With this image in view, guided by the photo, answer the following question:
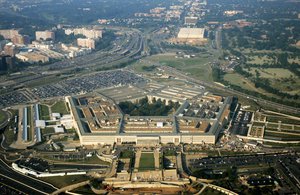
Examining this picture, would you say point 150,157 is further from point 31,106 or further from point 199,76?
point 199,76

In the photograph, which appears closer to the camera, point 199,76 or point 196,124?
point 196,124

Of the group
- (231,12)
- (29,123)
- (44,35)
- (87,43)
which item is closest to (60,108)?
(29,123)

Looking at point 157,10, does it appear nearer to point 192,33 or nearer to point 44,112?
point 192,33

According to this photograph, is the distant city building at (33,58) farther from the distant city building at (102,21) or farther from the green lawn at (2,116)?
the distant city building at (102,21)

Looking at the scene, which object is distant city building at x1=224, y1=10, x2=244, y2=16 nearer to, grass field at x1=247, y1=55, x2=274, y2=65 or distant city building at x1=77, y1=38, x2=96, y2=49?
grass field at x1=247, y1=55, x2=274, y2=65

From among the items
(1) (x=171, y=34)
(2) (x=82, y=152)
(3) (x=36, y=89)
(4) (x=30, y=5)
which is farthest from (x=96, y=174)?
(4) (x=30, y=5)

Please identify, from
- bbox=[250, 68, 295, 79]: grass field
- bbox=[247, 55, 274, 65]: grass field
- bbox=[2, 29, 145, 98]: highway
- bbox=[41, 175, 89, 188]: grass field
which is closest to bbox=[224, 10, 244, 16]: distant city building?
bbox=[2, 29, 145, 98]: highway
